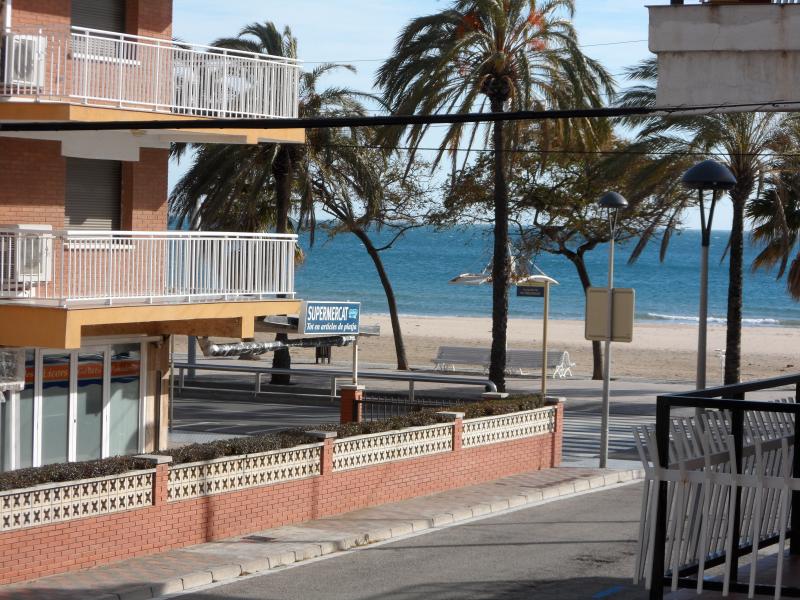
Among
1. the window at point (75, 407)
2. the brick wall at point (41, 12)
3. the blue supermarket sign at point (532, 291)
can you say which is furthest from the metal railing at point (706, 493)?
the blue supermarket sign at point (532, 291)

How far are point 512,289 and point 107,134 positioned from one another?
94.7m

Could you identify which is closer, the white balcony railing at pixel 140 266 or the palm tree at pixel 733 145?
the white balcony railing at pixel 140 266

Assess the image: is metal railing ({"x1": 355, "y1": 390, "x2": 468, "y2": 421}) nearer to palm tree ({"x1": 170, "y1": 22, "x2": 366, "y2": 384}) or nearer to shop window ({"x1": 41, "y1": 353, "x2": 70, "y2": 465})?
shop window ({"x1": 41, "y1": 353, "x2": 70, "y2": 465})

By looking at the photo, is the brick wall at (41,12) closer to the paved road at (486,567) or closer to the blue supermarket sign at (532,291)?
the paved road at (486,567)

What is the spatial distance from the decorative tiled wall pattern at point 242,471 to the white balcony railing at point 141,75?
622 cm

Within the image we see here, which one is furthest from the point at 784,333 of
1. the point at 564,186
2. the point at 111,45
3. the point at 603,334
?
the point at 111,45

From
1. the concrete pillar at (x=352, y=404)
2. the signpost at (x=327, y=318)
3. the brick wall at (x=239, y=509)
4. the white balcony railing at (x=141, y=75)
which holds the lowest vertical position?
the brick wall at (x=239, y=509)

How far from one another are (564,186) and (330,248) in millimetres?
130604

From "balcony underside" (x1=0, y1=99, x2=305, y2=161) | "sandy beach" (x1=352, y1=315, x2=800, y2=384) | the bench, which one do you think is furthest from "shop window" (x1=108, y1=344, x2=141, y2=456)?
"sandy beach" (x1=352, y1=315, x2=800, y2=384)

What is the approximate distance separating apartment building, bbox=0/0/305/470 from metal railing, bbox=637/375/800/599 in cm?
1036

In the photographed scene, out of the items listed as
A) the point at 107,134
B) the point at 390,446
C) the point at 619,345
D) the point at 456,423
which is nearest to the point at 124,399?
the point at 107,134

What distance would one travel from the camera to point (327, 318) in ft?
74.2

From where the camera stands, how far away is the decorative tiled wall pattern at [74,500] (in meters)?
12.2

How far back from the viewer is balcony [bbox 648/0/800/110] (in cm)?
1116
